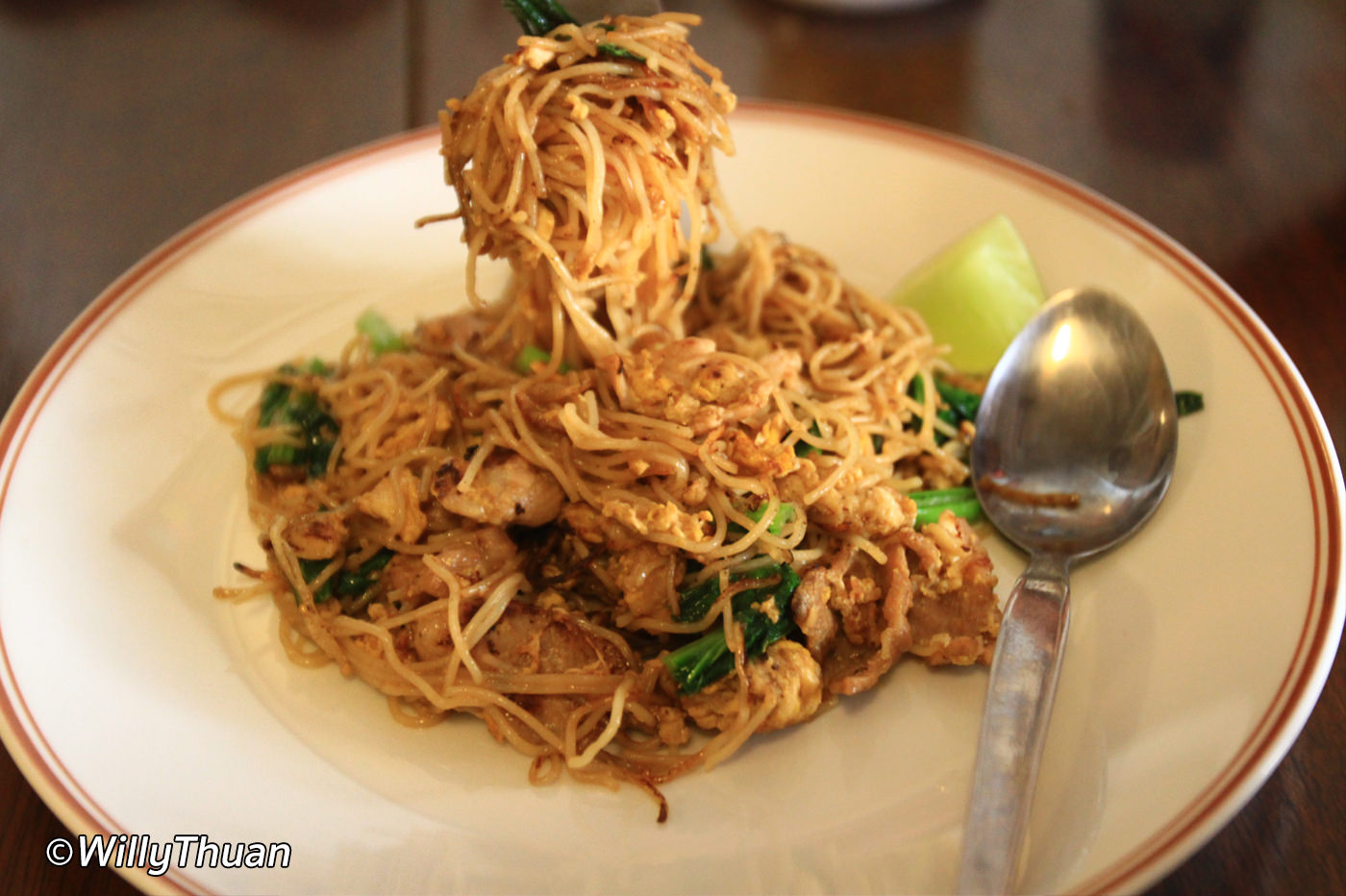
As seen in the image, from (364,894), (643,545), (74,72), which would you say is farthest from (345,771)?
(74,72)

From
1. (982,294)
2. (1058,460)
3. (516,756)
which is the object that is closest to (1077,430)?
(1058,460)

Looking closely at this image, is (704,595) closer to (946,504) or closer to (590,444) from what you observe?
(590,444)

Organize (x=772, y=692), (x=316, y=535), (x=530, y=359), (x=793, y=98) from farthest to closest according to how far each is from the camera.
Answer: (x=793, y=98), (x=530, y=359), (x=316, y=535), (x=772, y=692)

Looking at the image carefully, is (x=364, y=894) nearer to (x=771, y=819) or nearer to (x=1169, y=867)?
(x=771, y=819)

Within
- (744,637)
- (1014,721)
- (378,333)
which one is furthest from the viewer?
(378,333)

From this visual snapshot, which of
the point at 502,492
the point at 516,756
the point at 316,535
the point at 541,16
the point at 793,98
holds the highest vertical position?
the point at 541,16

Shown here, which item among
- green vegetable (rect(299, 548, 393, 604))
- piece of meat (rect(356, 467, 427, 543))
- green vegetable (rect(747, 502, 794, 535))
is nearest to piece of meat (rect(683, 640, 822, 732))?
green vegetable (rect(747, 502, 794, 535))

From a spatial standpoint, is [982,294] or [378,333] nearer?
[982,294]

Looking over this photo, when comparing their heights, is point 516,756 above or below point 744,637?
below
